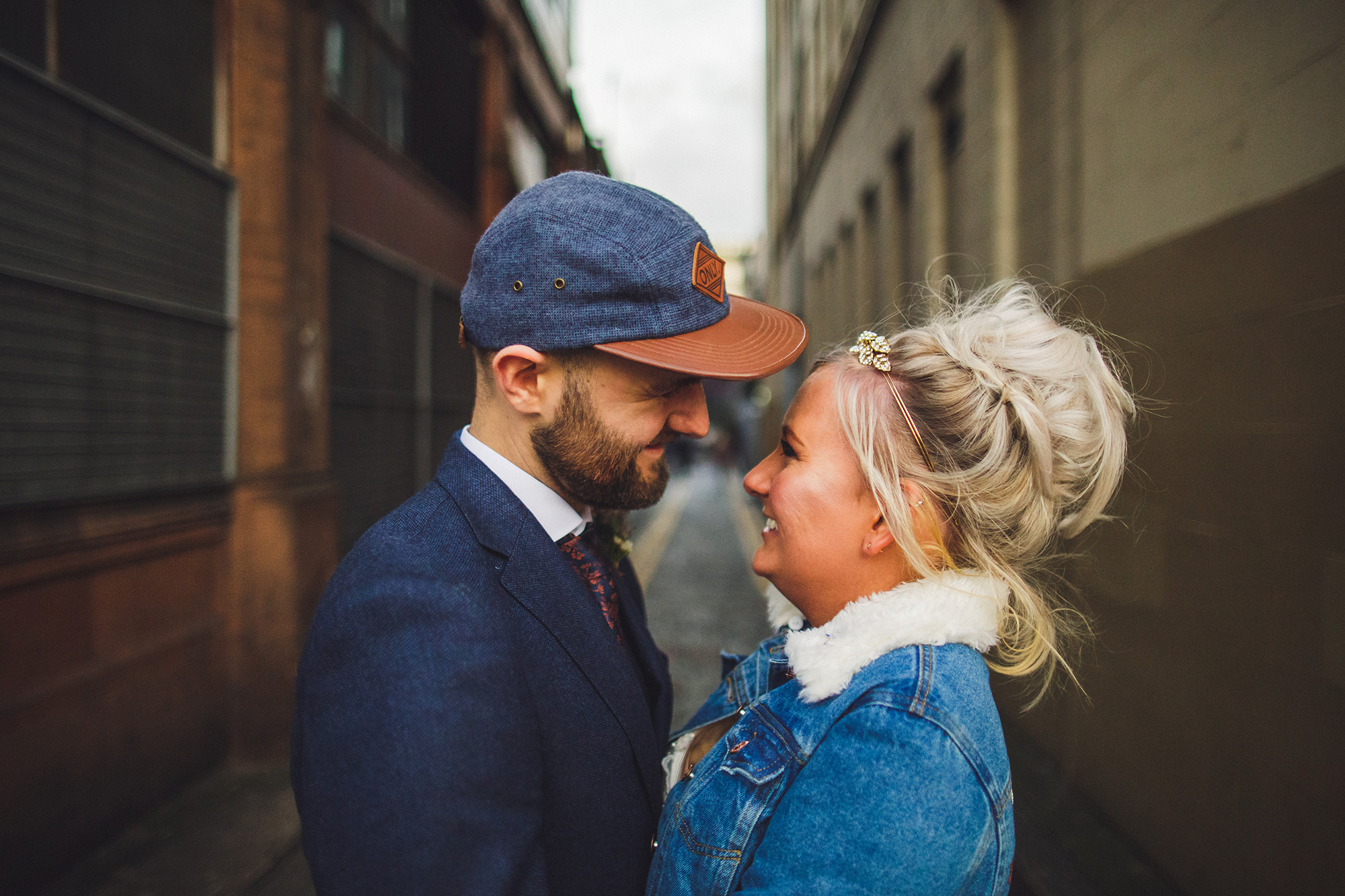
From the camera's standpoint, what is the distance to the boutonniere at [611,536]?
1.82 meters

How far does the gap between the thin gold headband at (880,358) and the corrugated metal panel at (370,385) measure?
15.2ft

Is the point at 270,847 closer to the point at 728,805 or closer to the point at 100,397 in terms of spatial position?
the point at 100,397

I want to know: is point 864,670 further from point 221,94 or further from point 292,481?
point 221,94

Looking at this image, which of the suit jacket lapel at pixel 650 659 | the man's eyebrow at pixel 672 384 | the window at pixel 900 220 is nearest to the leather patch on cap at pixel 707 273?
the man's eyebrow at pixel 672 384

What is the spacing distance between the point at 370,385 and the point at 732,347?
5.17m

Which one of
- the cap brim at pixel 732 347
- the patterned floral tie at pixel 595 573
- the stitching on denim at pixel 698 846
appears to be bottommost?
the stitching on denim at pixel 698 846

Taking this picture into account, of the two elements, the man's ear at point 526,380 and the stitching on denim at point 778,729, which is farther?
the man's ear at point 526,380

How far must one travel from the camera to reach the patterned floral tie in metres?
1.53

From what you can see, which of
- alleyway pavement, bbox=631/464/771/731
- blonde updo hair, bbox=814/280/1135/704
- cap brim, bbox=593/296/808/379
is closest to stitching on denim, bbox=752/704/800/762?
blonde updo hair, bbox=814/280/1135/704

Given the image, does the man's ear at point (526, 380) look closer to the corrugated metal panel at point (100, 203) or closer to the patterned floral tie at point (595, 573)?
the patterned floral tie at point (595, 573)

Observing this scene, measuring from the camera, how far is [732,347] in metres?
1.49

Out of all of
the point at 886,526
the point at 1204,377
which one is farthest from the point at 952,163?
the point at 886,526

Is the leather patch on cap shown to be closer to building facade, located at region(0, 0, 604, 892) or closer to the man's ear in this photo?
the man's ear

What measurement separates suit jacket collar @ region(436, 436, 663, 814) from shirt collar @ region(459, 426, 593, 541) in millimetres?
50
